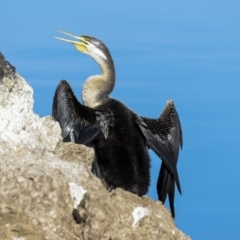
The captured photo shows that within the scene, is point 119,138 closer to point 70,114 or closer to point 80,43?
point 70,114

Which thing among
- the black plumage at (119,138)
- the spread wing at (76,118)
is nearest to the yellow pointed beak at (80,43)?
the black plumage at (119,138)

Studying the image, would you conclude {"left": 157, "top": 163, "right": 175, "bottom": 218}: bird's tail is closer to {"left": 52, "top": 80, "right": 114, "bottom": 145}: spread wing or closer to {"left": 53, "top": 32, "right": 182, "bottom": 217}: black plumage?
{"left": 53, "top": 32, "right": 182, "bottom": 217}: black plumage

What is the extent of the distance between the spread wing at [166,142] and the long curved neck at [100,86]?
0.46 m

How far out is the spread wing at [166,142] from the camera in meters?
7.43

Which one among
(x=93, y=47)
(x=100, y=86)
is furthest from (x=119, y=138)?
(x=93, y=47)

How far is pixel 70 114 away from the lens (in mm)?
7230

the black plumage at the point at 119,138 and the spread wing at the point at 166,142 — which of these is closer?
the black plumage at the point at 119,138

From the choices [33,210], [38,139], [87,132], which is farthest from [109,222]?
[87,132]

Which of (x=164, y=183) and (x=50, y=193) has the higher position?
(x=164, y=183)

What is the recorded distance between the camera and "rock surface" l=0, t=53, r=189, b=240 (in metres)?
3.95

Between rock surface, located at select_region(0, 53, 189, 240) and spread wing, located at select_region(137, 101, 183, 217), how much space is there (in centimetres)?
232

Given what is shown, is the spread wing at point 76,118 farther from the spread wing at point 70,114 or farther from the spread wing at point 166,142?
the spread wing at point 166,142

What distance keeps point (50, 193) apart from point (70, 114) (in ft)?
10.7

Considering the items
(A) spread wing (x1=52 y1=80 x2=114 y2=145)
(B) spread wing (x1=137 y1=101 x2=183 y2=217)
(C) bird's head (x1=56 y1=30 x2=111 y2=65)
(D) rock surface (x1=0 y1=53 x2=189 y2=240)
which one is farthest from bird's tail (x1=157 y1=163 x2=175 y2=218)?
(D) rock surface (x1=0 y1=53 x2=189 y2=240)
